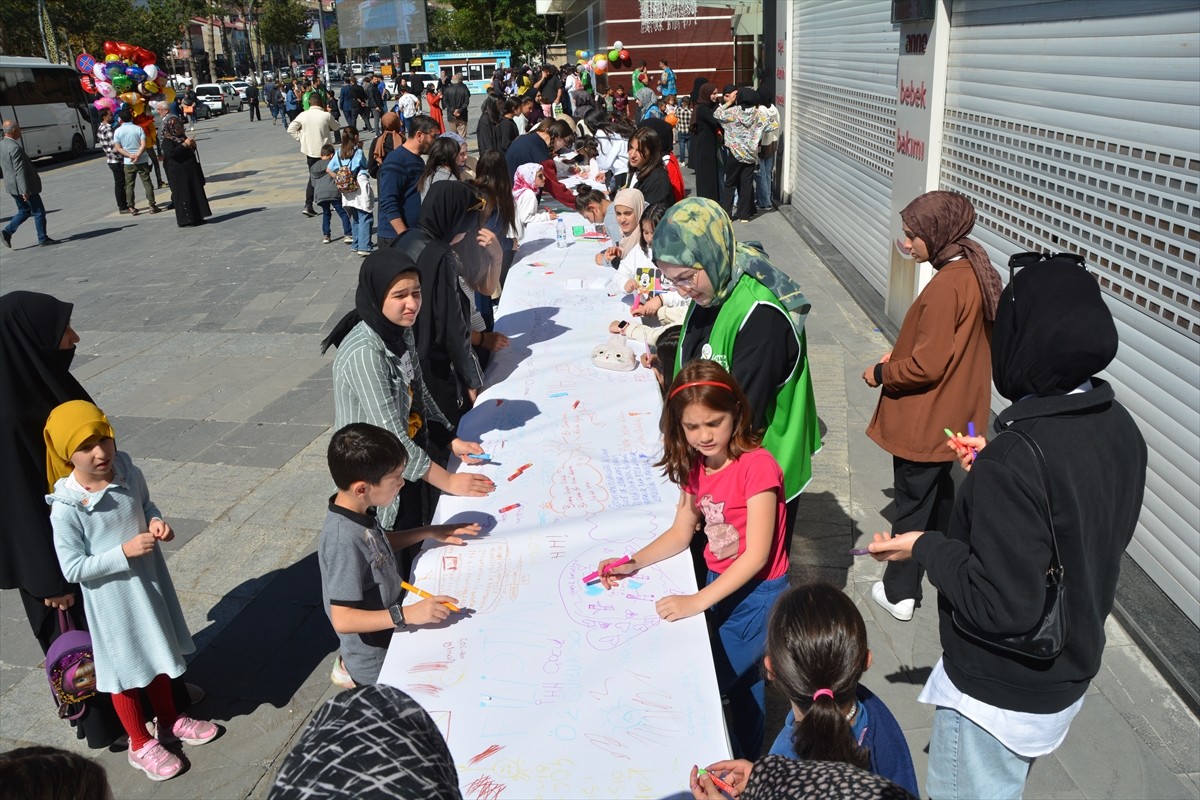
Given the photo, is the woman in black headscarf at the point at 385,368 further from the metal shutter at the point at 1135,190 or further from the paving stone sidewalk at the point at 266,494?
the metal shutter at the point at 1135,190

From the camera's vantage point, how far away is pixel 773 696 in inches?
146

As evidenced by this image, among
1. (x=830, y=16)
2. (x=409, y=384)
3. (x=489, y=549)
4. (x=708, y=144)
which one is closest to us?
(x=489, y=549)

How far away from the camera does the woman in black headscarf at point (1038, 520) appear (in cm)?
198

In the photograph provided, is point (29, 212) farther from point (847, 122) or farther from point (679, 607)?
point (679, 607)

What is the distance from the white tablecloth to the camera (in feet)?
6.89

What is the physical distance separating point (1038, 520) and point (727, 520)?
3.19ft

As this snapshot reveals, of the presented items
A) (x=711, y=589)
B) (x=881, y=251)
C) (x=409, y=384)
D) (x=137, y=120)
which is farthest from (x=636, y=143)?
(x=137, y=120)

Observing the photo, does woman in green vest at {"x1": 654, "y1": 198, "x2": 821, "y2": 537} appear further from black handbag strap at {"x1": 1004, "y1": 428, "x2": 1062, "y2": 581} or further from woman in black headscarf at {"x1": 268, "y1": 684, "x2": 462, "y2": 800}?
woman in black headscarf at {"x1": 268, "y1": 684, "x2": 462, "y2": 800}

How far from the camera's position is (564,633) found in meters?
2.53

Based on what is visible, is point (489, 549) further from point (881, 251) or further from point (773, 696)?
point (881, 251)

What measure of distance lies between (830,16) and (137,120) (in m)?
13.0

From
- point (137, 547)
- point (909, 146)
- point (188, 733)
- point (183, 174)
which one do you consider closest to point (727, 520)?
point (137, 547)

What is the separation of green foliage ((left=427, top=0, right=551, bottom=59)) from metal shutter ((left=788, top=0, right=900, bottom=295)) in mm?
41356

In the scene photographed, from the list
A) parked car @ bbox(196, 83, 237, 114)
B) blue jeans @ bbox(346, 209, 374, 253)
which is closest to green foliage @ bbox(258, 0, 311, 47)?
parked car @ bbox(196, 83, 237, 114)
